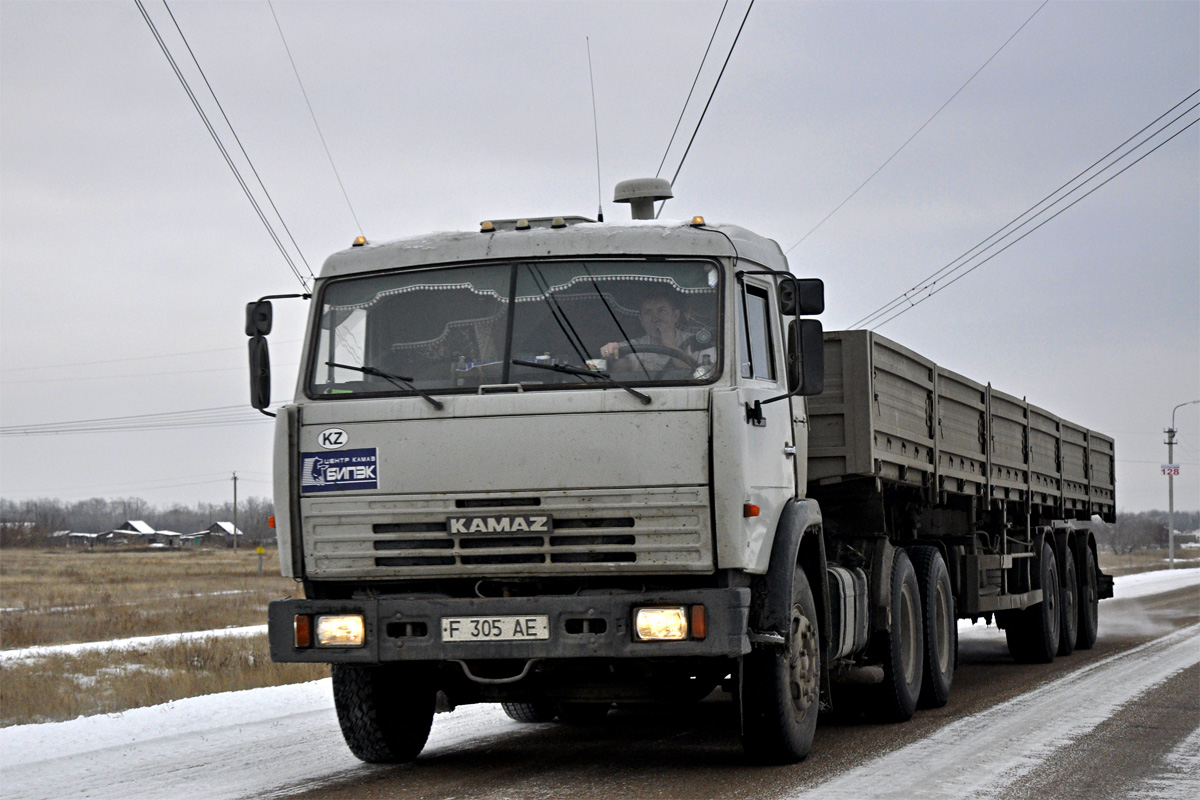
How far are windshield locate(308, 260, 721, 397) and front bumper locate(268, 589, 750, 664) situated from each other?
3.36ft

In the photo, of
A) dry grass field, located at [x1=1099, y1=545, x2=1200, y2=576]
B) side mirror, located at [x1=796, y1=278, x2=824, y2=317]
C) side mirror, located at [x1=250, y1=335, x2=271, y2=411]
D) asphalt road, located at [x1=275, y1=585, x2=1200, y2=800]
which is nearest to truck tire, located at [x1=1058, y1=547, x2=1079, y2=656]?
asphalt road, located at [x1=275, y1=585, x2=1200, y2=800]

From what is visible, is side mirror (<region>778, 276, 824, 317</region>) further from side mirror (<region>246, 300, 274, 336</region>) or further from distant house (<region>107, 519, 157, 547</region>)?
distant house (<region>107, 519, 157, 547</region>)

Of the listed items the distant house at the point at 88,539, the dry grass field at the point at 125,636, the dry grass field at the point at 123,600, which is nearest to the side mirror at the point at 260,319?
the dry grass field at the point at 123,600

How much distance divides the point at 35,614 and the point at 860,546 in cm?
2527

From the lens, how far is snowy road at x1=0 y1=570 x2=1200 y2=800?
656 centimetres

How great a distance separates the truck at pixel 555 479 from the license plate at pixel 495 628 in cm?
1

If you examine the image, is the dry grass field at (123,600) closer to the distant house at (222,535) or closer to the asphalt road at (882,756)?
the asphalt road at (882,756)

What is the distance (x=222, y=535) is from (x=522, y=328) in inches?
5630

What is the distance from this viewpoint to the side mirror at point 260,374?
700cm

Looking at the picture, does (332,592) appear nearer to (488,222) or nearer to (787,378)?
(488,222)

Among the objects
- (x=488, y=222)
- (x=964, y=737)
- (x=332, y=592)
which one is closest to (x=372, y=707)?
(x=332, y=592)

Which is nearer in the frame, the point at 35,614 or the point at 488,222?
the point at 488,222

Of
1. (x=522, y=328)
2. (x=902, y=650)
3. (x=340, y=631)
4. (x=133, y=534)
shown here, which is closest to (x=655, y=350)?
(x=522, y=328)

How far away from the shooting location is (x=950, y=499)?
452 inches
